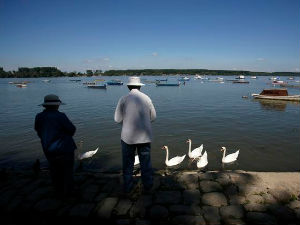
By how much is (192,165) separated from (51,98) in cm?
694

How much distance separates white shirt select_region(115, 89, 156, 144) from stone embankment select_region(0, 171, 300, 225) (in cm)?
124

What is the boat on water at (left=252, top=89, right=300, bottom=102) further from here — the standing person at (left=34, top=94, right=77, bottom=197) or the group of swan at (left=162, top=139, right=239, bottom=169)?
the standing person at (left=34, top=94, right=77, bottom=197)

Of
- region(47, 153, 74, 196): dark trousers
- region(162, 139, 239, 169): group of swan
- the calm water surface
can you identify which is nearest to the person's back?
region(47, 153, 74, 196): dark trousers

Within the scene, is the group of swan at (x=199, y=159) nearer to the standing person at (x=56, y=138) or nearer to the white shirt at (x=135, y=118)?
the white shirt at (x=135, y=118)

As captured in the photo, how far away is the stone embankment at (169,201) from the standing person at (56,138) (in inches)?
23.4

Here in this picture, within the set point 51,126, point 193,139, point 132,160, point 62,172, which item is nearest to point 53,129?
point 51,126

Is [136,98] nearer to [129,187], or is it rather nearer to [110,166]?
[129,187]

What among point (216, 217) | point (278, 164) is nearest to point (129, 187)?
point (216, 217)

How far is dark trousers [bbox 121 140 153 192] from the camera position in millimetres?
4348

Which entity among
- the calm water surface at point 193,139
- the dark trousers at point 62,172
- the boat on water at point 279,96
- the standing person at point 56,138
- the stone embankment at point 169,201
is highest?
the standing person at point 56,138

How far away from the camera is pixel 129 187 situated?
176 inches

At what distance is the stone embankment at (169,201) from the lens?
12.4 feet

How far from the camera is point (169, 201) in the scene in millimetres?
4227

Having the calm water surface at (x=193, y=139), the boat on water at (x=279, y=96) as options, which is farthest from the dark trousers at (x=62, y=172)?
the boat on water at (x=279, y=96)
